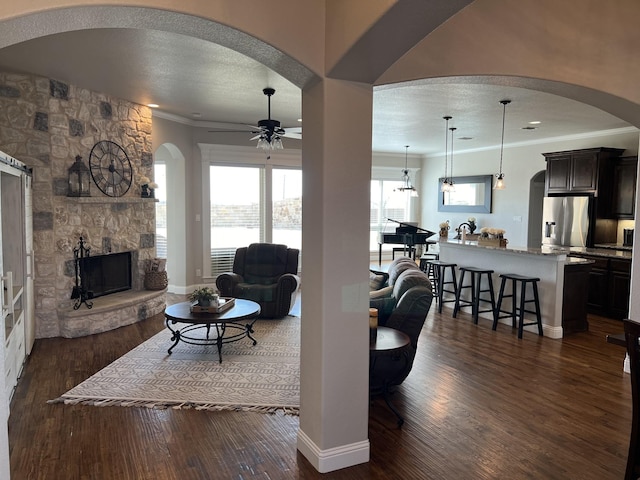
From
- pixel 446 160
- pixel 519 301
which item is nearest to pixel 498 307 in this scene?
pixel 519 301

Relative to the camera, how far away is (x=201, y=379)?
13.0 ft

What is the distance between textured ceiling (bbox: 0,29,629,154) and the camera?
3826mm

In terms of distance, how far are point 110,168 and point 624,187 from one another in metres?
7.72

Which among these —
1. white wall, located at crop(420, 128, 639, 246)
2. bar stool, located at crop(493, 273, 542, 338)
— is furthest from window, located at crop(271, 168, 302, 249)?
white wall, located at crop(420, 128, 639, 246)

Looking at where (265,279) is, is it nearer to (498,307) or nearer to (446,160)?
(498,307)

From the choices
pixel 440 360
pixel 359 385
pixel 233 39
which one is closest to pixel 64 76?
pixel 233 39

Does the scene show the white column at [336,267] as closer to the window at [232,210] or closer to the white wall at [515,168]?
the window at [232,210]

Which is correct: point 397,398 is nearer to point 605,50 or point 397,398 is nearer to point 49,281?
point 605,50

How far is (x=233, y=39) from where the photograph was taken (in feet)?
7.54

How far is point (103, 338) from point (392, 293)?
11.5 ft

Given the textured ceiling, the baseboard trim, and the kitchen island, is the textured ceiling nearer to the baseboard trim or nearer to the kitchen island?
the kitchen island

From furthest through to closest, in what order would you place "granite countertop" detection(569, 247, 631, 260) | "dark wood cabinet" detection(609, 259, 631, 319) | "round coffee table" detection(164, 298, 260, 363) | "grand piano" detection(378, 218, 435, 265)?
"grand piano" detection(378, 218, 435, 265)
"granite countertop" detection(569, 247, 631, 260)
"dark wood cabinet" detection(609, 259, 631, 319)
"round coffee table" detection(164, 298, 260, 363)

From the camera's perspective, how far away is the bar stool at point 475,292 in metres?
5.91

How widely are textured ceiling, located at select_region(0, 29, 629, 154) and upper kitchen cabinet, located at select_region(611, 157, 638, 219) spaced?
26.6 inches
